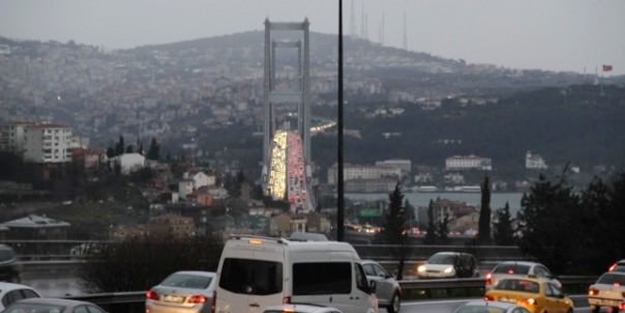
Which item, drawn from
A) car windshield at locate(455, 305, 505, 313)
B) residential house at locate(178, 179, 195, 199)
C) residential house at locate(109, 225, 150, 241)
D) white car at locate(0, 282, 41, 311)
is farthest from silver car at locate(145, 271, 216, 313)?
residential house at locate(178, 179, 195, 199)

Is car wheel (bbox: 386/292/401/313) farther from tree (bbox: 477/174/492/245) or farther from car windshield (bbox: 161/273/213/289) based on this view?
tree (bbox: 477/174/492/245)

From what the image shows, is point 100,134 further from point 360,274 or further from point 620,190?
point 360,274

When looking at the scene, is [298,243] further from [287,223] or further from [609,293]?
[287,223]

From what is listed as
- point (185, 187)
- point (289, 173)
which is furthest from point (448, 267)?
point (289, 173)

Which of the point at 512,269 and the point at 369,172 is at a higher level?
the point at 512,269

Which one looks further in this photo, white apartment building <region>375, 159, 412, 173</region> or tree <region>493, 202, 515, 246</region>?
white apartment building <region>375, 159, 412, 173</region>

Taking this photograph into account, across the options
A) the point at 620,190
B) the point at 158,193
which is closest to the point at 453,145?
the point at 158,193
